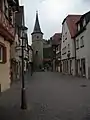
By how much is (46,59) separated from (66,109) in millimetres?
93096

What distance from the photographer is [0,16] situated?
13586mm

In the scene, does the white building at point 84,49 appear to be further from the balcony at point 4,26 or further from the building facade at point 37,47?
the building facade at point 37,47

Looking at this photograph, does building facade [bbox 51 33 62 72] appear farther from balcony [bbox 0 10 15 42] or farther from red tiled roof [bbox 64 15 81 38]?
balcony [bbox 0 10 15 42]

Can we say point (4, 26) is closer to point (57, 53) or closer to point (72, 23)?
point (72, 23)

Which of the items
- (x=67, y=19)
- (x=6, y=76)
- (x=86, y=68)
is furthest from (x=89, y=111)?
(x=67, y=19)

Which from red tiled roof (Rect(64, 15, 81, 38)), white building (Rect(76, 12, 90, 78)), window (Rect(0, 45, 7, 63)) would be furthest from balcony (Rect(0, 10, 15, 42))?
red tiled roof (Rect(64, 15, 81, 38))

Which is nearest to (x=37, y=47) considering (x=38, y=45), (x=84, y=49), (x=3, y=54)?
(x=38, y=45)

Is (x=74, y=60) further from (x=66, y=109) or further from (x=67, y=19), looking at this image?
(x=66, y=109)

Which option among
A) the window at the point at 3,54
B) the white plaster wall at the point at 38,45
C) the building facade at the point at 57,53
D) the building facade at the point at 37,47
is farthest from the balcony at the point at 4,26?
the white plaster wall at the point at 38,45

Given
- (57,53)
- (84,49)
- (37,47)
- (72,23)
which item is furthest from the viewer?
(37,47)

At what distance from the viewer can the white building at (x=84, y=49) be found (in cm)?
3114

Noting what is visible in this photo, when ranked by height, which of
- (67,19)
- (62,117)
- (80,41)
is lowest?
(62,117)

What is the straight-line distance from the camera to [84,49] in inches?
1297

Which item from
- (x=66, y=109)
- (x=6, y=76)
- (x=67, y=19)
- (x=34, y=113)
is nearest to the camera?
(x=34, y=113)
